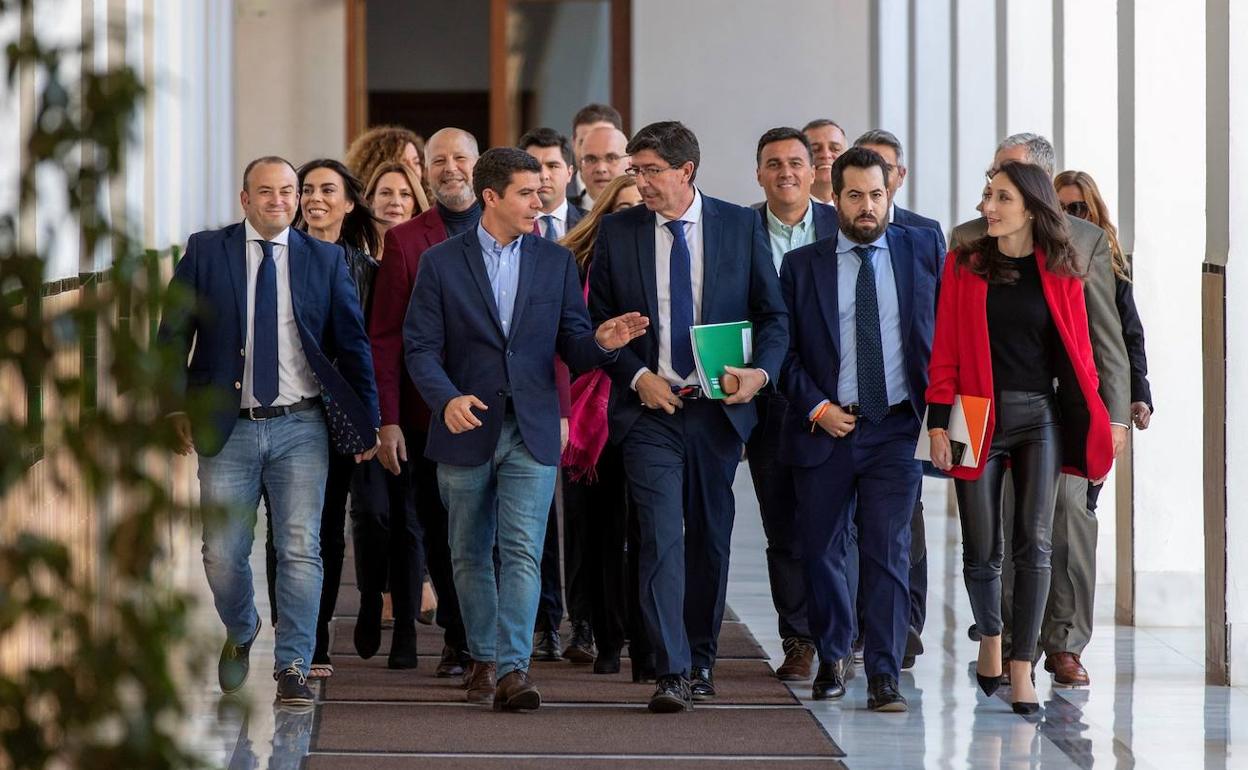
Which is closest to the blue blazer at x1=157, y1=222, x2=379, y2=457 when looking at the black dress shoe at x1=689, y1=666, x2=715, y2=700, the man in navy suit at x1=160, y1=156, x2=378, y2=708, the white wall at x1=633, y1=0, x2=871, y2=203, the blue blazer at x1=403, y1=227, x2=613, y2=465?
the man in navy suit at x1=160, y1=156, x2=378, y2=708

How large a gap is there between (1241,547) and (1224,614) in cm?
22

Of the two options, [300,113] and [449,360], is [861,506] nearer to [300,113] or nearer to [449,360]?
[449,360]

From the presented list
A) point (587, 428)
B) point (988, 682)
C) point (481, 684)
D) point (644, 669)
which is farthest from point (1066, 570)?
point (481, 684)

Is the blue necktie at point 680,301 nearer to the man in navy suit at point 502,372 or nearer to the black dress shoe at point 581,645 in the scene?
the man in navy suit at point 502,372

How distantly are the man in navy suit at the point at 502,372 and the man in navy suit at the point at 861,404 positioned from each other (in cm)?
74

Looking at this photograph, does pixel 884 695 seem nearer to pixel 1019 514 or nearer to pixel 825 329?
pixel 1019 514

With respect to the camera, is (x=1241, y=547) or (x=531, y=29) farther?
(x=531, y=29)

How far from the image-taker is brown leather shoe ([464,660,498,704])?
5.75m

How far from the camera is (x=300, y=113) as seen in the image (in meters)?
15.5

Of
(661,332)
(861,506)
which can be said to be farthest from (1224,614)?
(661,332)

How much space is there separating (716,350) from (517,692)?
45.4 inches

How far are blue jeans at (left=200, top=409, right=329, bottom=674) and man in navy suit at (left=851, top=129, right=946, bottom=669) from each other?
1.98m

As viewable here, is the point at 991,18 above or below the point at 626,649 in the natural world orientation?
above

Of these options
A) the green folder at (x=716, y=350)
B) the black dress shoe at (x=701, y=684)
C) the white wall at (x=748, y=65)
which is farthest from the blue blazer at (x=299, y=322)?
the white wall at (x=748, y=65)
